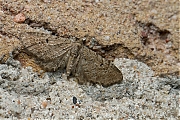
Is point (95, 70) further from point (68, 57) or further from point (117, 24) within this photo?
point (117, 24)

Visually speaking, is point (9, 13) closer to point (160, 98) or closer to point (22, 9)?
point (22, 9)

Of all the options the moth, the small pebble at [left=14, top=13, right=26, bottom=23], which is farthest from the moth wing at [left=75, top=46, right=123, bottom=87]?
the small pebble at [left=14, top=13, right=26, bottom=23]

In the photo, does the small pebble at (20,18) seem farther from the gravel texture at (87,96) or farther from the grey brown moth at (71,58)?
the gravel texture at (87,96)

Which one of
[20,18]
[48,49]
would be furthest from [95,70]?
[20,18]

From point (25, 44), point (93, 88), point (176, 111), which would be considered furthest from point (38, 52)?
point (176, 111)

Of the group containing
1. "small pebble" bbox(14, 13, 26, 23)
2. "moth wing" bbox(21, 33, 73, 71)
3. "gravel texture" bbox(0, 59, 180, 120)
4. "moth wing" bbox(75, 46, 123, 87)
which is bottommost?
"gravel texture" bbox(0, 59, 180, 120)

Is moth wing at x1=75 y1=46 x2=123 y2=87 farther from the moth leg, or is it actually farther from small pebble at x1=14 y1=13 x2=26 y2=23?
small pebble at x1=14 y1=13 x2=26 y2=23

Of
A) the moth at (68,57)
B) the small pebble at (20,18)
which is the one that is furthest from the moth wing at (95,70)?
Result: the small pebble at (20,18)
